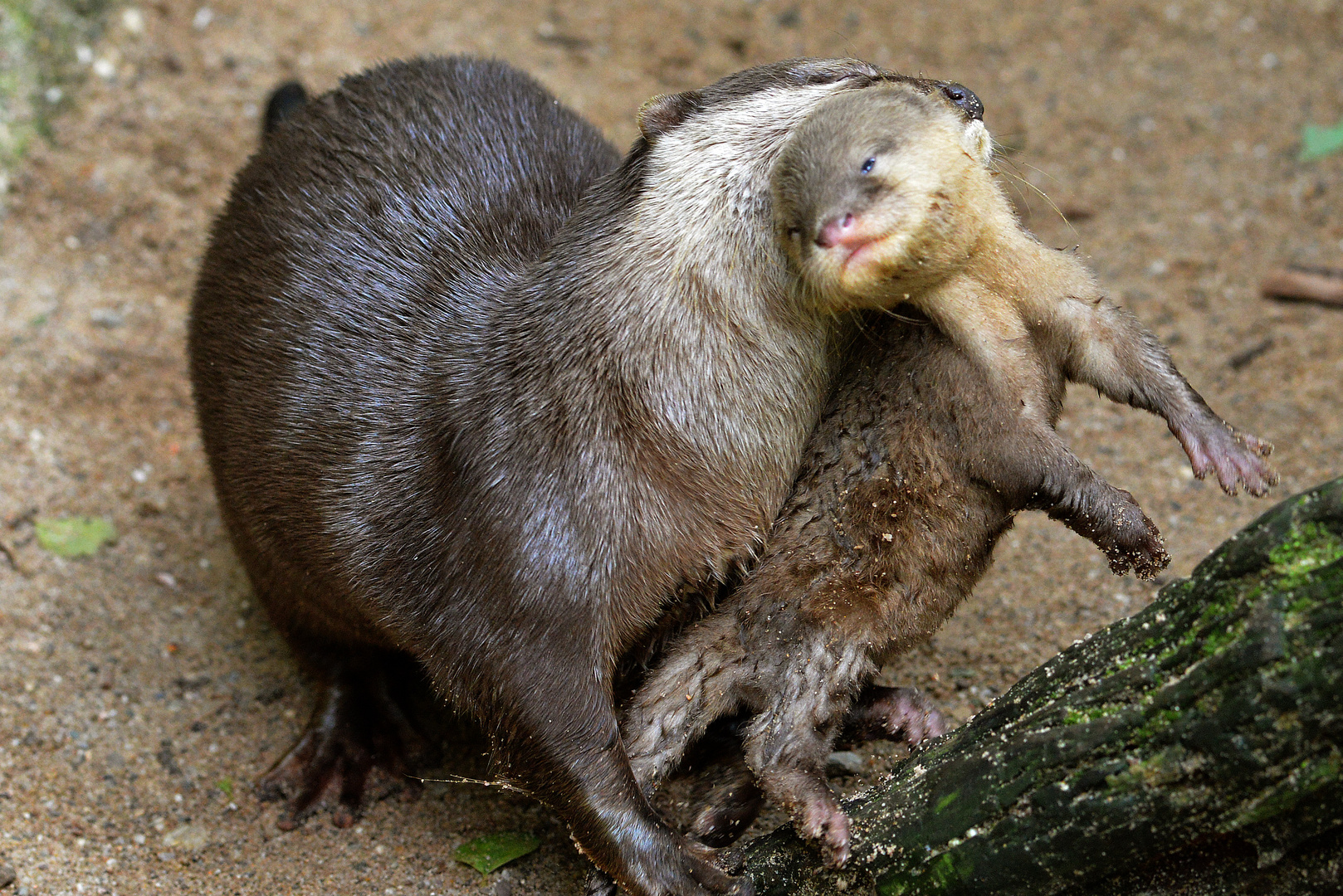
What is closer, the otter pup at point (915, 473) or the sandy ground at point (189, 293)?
the otter pup at point (915, 473)

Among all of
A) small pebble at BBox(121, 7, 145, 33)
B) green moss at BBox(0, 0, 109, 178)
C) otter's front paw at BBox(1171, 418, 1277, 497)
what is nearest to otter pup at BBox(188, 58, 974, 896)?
otter's front paw at BBox(1171, 418, 1277, 497)

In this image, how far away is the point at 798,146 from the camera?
7.74 ft

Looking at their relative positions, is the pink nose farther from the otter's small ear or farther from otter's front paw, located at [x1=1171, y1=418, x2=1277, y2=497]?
otter's front paw, located at [x1=1171, y1=418, x2=1277, y2=497]

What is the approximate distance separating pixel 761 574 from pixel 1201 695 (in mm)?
1046

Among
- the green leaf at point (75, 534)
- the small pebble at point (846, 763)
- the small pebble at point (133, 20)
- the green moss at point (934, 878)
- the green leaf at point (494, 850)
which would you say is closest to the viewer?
the green moss at point (934, 878)

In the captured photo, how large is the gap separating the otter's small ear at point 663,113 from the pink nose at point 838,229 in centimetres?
63

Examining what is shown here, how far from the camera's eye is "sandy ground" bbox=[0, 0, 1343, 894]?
3.21m

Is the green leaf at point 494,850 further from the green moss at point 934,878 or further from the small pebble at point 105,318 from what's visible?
the small pebble at point 105,318

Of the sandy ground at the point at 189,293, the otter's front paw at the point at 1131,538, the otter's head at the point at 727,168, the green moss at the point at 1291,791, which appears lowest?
the sandy ground at the point at 189,293

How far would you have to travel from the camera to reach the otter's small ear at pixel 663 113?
2686 mm

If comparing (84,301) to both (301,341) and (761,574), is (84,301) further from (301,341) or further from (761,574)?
(761,574)

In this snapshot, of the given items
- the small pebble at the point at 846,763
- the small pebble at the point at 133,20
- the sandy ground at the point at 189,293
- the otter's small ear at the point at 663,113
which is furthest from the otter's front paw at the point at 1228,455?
the small pebble at the point at 133,20

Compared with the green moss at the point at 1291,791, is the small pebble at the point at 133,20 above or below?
above

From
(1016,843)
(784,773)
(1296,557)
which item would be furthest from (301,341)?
(1296,557)
